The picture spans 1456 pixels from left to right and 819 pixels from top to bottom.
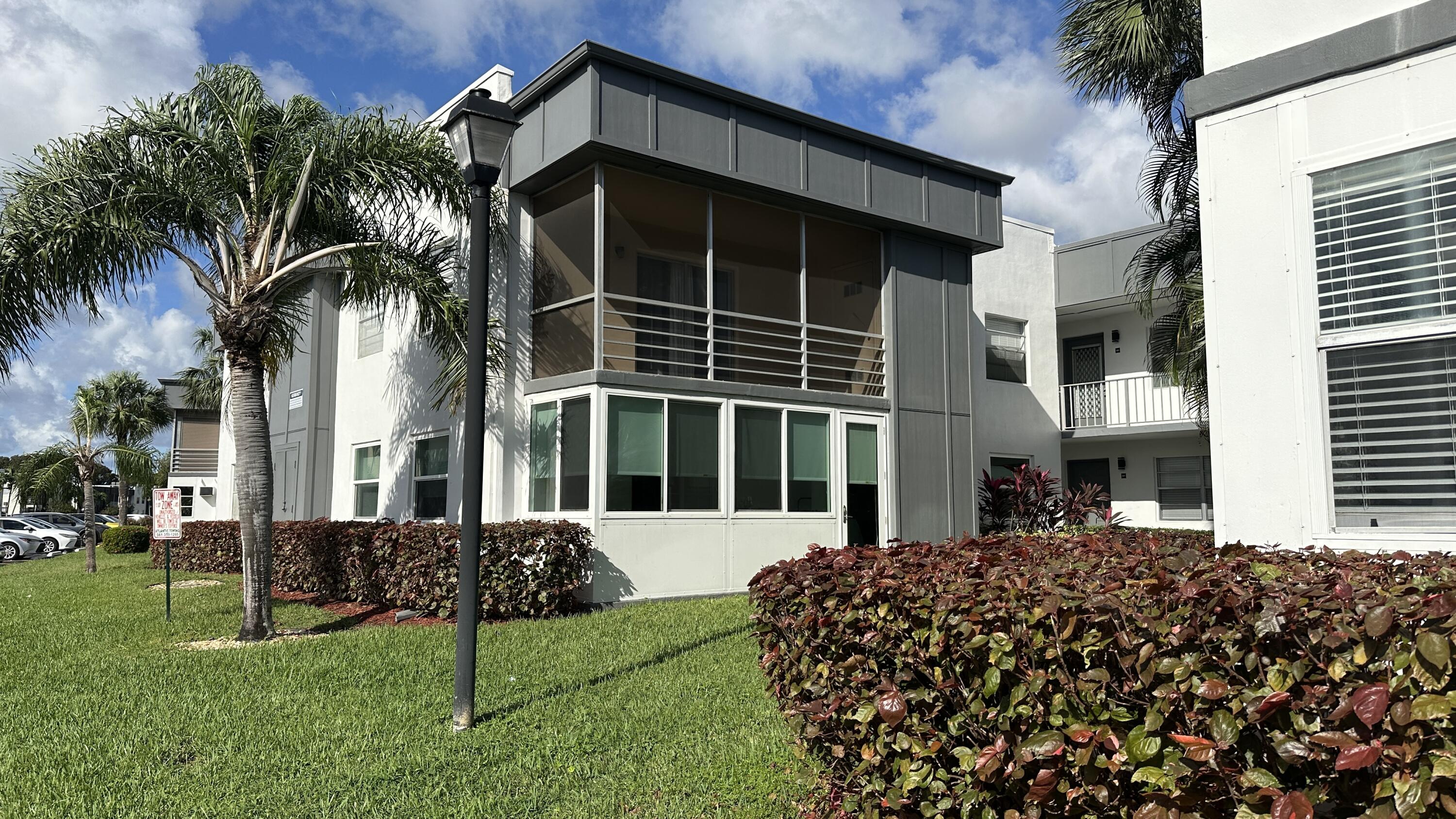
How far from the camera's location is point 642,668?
7871 millimetres

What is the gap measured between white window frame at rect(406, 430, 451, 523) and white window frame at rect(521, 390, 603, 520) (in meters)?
2.19

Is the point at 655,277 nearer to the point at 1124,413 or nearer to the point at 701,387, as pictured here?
the point at 701,387

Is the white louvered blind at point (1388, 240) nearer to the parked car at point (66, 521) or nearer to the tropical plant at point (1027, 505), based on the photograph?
the tropical plant at point (1027, 505)

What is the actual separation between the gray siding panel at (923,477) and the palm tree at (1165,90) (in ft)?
11.8

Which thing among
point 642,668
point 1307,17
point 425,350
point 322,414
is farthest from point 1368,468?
point 322,414

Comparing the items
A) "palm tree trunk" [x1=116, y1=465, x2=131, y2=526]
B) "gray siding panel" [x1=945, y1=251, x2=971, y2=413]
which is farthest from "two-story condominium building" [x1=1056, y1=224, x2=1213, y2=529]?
"palm tree trunk" [x1=116, y1=465, x2=131, y2=526]

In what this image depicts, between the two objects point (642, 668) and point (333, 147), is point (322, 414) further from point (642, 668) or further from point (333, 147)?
point (642, 668)

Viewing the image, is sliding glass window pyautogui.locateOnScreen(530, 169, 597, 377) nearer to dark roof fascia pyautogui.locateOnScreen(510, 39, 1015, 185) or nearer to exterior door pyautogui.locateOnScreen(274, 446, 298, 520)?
dark roof fascia pyautogui.locateOnScreen(510, 39, 1015, 185)

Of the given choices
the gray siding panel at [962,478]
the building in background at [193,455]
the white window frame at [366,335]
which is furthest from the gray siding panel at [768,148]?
the building in background at [193,455]

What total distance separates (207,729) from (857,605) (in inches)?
187

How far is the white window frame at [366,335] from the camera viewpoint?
16.6 meters

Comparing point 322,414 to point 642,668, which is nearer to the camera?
point 642,668

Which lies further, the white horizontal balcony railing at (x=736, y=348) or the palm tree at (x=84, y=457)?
the palm tree at (x=84, y=457)

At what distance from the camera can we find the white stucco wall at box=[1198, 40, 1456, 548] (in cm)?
545
